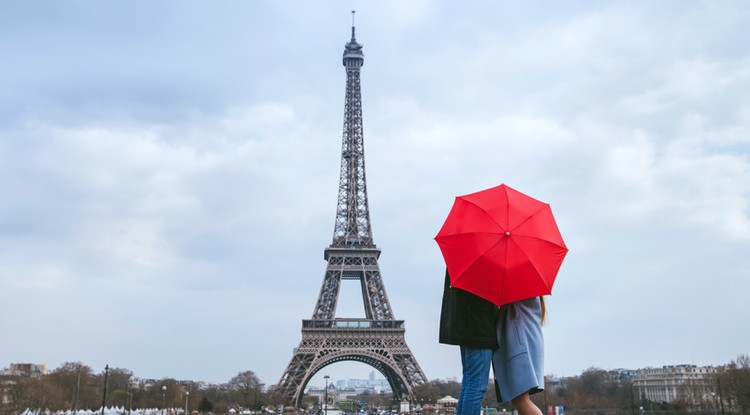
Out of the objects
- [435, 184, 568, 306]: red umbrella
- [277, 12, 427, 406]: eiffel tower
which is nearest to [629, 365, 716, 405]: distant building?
[277, 12, 427, 406]: eiffel tower

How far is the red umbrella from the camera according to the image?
4719 millimetres

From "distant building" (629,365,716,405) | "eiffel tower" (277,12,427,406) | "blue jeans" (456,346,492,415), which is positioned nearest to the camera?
"blue jeans" (456,346,492,415)

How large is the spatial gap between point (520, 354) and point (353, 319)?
169 feet

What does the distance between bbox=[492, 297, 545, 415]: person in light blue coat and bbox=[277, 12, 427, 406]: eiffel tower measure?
48.5 metres

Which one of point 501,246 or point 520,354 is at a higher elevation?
point 501,246

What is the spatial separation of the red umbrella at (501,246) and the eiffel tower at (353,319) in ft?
159

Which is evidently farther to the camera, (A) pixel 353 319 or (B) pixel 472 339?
(A) pixel 353 319

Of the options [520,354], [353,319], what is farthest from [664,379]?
[520,354]

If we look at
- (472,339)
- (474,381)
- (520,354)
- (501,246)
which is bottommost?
(474,381)

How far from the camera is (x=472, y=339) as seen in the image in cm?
470

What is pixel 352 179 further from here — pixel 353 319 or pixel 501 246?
pixel 501 246

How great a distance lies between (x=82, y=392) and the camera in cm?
6141

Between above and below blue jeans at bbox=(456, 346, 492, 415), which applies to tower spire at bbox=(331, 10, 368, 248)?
above

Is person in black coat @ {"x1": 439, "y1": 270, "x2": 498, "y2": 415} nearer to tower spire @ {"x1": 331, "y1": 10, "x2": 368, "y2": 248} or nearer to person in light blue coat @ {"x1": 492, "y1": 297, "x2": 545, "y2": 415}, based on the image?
person in light blue coat @ {"x1": 492, "y1": 297, "x2": 545, "y2": 415}
